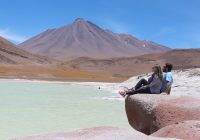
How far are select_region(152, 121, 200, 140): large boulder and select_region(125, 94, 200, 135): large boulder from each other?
172cm

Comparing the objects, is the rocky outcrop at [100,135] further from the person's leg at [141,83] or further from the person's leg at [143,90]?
the person's leg at [141,83]

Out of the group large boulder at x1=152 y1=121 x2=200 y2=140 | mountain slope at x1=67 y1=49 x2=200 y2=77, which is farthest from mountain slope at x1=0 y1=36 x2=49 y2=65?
large boulder at x1=152 y1=121 x2=200 y2=140

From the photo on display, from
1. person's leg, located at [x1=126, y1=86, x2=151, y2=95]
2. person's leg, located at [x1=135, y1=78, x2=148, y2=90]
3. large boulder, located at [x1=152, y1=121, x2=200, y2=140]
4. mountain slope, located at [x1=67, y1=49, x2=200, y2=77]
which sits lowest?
large boulder, located at [x1=152, y1=121, x2=200, y2=140]

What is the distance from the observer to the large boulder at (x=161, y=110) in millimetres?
8844

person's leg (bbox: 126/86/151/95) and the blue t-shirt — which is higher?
the blue t-shirt

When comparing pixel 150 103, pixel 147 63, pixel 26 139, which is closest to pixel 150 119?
pixel 150 103

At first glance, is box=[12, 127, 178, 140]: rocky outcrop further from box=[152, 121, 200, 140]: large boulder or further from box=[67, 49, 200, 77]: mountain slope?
box=[67, 49, 200, 77]: mountain slope

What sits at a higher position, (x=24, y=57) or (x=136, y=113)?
(x=24, y=57)

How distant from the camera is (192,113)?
28.8 feet

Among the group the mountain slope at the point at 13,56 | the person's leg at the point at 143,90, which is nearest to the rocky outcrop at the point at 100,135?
the person's leg at the point at 143,90

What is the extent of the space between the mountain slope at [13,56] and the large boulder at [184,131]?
4927 inches

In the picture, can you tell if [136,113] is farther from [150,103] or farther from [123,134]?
[123,134]

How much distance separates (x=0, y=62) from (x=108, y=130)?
12664 centimetres

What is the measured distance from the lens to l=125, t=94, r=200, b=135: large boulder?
8844mm
